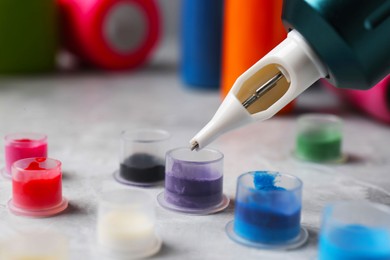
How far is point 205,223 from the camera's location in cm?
56

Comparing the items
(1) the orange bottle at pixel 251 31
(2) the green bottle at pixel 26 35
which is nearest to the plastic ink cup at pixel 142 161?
(1) the orange bottle at pixel 251 31

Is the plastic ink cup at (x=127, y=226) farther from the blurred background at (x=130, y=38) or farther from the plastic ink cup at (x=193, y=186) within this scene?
the blurred background at (x=130, y=38)

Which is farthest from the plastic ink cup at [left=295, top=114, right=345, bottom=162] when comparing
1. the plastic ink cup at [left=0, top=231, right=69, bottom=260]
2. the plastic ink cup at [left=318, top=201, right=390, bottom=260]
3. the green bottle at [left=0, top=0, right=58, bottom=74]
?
the green bottle at [left=0, top=0, right=58, bottom=74]

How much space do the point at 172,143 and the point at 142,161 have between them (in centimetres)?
13

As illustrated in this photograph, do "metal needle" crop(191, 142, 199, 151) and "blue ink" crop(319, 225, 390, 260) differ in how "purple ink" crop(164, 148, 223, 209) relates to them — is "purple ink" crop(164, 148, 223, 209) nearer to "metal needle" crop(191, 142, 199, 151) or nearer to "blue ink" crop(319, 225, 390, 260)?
"metal needle" crop(191, 142, 199, 151)

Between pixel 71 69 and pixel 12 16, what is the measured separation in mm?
161

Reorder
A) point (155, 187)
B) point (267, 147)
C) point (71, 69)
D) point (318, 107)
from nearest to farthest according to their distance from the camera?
point (155, 187) < point (267, 147) < point (318, 107) < point (71, 69)

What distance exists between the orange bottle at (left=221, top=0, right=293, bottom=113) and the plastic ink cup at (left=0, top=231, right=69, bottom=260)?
503 mm

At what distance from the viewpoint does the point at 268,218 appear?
1.68 feet

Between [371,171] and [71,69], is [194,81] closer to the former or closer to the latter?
[71,69]

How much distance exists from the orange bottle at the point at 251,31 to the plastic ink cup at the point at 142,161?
0.90ft

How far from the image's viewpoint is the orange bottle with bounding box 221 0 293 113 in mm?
883

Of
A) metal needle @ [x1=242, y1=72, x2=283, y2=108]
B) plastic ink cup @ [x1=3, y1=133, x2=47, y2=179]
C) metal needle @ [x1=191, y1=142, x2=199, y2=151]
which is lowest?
plastic ink cup @ [x1=3, y1=133, x2=47, y2=179]

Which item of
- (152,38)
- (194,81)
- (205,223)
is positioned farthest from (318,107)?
(205,223)
